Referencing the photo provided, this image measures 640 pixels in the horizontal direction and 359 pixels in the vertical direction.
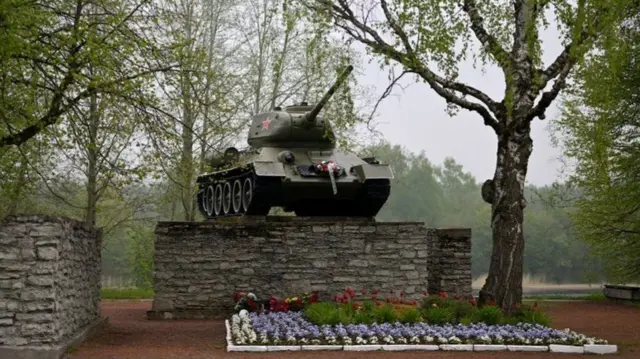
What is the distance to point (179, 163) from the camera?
14.1m

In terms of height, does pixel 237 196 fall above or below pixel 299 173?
below

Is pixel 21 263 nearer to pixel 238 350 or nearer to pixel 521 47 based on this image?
pixel 238 350

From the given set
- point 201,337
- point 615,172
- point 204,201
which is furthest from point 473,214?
point 201,337

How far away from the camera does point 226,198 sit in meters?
19.3

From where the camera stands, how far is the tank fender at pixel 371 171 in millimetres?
17328

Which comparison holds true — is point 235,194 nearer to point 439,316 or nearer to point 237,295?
point 237,295

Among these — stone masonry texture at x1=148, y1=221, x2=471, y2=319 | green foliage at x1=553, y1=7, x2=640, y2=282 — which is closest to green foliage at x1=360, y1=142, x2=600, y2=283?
green foliage at x1=553, y1=7, x2=640, y2=282

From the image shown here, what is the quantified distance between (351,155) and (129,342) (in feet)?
22.6

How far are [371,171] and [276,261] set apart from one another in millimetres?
2498

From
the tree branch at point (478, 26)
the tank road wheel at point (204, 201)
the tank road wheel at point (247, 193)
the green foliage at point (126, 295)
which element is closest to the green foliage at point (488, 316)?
A: the tree branch at point (478, 26)

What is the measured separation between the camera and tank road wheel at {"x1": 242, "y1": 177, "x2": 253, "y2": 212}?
17430 mm

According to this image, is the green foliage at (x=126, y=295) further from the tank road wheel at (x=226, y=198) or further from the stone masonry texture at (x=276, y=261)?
the stone masonry texture at (x=276, y=261)

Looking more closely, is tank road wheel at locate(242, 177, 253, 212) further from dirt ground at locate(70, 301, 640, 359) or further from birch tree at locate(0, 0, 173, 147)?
birch tree at locate(0, 0, 173, 147)

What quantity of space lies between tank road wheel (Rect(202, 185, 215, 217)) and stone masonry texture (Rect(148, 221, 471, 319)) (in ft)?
12.0
